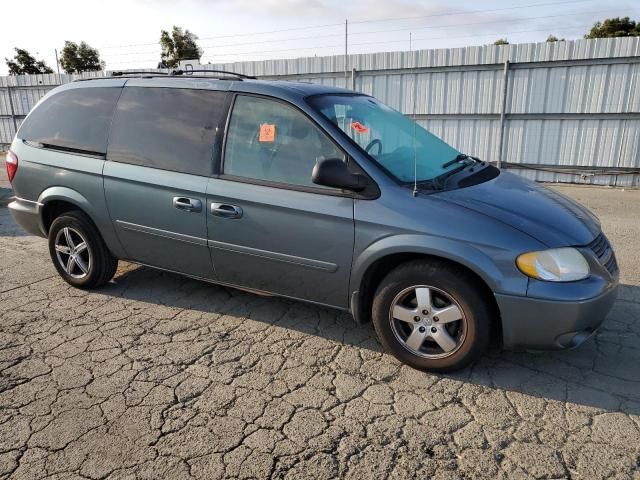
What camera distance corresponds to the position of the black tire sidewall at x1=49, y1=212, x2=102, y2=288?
4.24 meters

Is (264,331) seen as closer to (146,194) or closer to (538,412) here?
(146,194)

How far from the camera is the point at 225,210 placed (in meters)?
3.48

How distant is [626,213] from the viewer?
7.63 meters

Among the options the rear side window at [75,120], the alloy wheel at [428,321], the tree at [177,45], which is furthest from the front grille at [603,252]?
the tree at [177,45]

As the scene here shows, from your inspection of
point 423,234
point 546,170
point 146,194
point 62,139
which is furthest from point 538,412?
point 546,170

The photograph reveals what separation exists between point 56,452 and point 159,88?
2.73m

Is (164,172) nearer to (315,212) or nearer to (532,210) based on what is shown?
(315,212)

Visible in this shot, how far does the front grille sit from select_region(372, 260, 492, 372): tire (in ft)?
2.44

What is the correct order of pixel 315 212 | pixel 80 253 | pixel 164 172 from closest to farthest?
pixel 315 212 < pixel 164 172 < pixel 80 253

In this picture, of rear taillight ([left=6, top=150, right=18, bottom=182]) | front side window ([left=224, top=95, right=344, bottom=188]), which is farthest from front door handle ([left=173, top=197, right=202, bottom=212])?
rear taillight ([left=6, top=150, right=18, bottom=182])

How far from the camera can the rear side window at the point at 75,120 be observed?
13.6ft

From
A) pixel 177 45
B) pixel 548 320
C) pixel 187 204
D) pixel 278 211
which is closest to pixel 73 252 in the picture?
pixel 187 204

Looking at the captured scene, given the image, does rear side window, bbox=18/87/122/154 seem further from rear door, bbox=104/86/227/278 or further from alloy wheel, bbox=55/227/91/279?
alloy wheel, bbox=55/227/91/279

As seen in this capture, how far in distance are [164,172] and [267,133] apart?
0.90 meters
